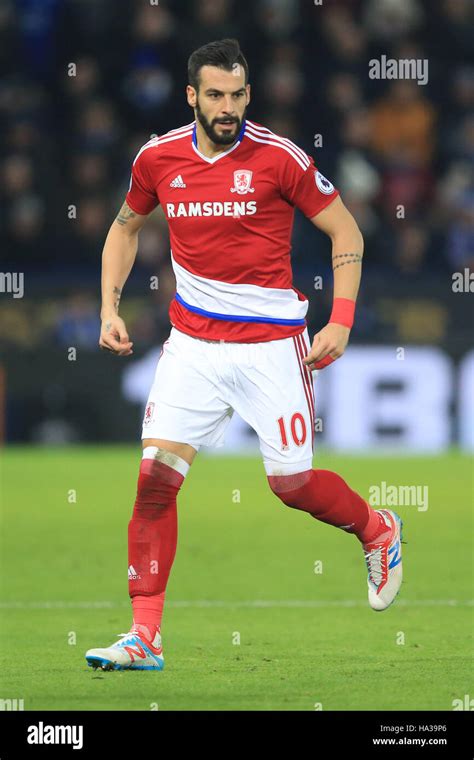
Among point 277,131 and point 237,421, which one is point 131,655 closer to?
point 237,421

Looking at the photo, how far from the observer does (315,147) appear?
17.5 metres

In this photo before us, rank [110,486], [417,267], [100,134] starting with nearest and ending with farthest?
[110,486] < [417,267] < [100,134]

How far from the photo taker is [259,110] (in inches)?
719

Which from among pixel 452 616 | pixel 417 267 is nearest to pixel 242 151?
pixel 452 616

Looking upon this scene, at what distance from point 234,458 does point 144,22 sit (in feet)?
18.1

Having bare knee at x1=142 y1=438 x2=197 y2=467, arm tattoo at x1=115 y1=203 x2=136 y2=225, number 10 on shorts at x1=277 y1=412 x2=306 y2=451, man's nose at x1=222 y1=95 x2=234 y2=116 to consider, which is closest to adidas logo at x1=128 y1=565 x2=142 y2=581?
bare knee at x1=142 y1=438 x2=197 y2=467

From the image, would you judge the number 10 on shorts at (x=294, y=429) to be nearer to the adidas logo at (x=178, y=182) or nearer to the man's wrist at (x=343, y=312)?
the man's wrist at (x=343, y=312)

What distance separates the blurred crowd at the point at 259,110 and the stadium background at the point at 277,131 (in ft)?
0.07

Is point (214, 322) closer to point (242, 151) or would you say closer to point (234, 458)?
point (242, 151)

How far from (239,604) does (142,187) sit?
2.46m

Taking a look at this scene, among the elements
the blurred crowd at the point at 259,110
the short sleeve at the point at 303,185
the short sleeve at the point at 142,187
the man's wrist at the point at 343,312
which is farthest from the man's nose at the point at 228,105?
the blurred crowd at the point at 259,110

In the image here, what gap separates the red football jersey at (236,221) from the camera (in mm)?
6828

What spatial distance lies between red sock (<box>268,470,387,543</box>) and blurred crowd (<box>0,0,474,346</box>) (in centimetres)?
934

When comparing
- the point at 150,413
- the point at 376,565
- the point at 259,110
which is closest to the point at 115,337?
the point at 150,413
